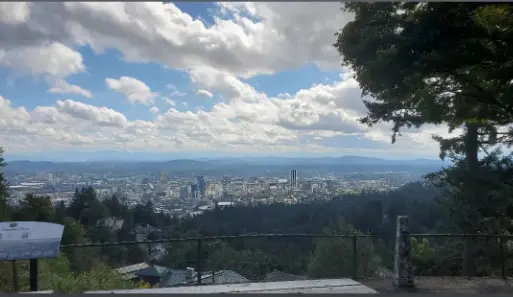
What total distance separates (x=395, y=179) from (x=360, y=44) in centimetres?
814

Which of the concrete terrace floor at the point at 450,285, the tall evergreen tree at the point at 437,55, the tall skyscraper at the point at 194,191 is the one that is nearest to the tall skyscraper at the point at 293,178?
the tall skyscraper at the point at 194,191

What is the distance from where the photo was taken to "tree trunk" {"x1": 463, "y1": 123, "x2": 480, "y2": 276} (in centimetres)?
1505

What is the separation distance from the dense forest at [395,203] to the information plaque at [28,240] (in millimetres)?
1186

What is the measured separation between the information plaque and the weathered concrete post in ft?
14.1

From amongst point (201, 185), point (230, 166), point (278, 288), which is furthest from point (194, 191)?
point (278, 288)

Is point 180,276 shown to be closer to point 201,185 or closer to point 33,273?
point 33,273

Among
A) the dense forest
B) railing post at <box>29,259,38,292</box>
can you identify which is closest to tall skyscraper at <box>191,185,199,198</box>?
the dense forest

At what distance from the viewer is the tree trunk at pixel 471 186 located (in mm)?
15047

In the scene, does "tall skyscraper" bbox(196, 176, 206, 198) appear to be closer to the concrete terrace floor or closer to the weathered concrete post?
the concrete terrace floor

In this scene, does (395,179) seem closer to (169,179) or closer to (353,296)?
(169,179)

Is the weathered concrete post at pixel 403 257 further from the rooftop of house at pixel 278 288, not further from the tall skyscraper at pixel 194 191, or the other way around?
the tall skyscraper at pixel 194 191

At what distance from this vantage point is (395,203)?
18.6 m

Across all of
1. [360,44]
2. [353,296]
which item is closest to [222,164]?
[360,44]

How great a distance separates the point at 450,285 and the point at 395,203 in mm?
A: 11705
